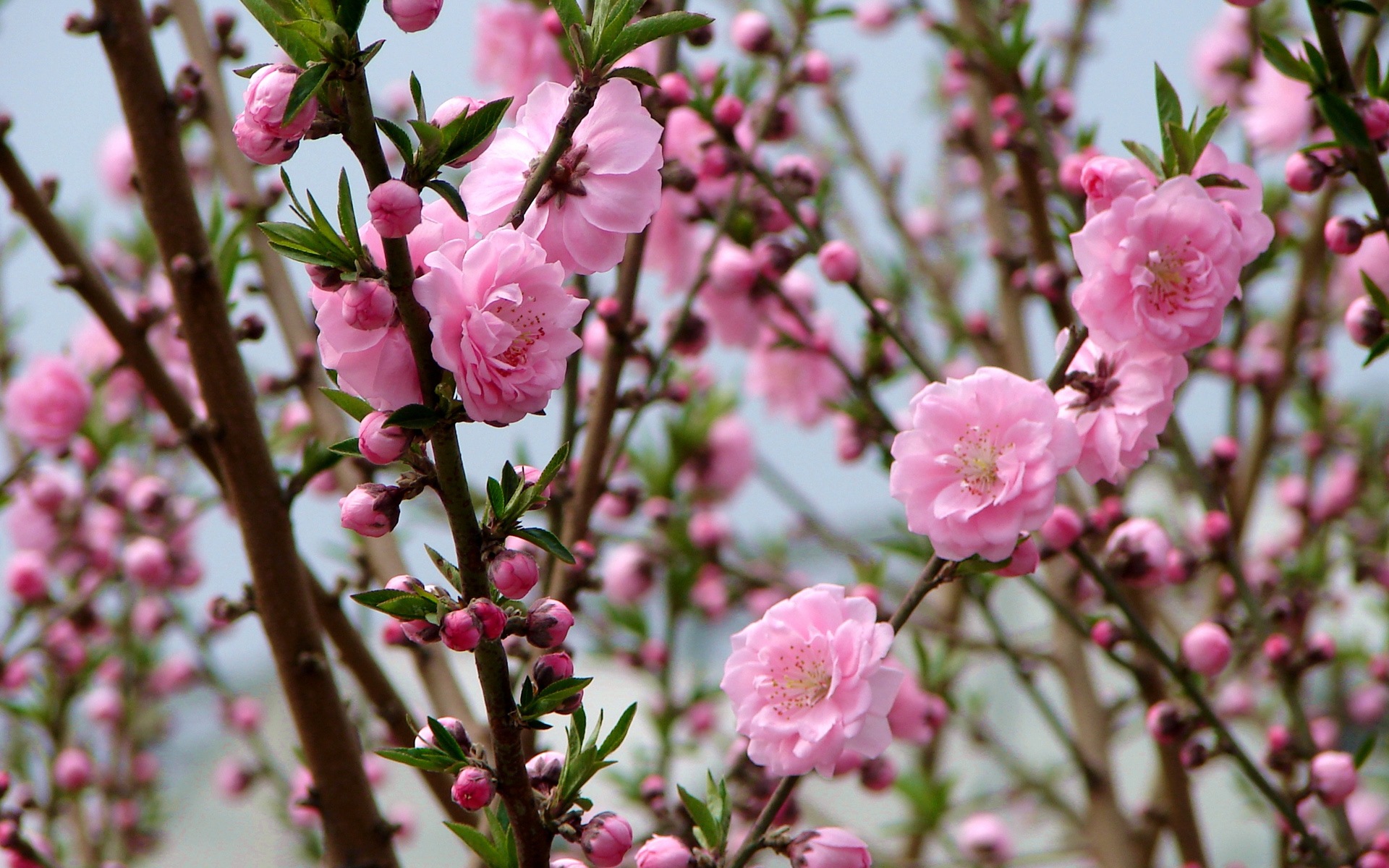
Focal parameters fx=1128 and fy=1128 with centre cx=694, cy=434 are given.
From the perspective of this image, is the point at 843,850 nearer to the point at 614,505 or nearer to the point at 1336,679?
the point at 614,505

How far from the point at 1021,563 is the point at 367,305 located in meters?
0.50

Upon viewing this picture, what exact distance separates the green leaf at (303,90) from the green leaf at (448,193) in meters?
0.08

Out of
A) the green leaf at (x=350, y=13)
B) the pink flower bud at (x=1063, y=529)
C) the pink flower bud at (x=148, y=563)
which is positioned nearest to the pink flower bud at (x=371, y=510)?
the green leaf at (x=350, y=13)

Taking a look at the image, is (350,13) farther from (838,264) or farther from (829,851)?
(838,264)

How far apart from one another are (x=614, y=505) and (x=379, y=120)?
135cm

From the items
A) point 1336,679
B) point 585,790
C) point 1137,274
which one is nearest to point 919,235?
point 1336,679

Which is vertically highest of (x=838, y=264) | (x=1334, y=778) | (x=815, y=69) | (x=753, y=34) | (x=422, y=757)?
(x=753, y=34)

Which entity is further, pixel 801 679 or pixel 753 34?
pixel 753 34

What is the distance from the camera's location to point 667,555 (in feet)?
6.81

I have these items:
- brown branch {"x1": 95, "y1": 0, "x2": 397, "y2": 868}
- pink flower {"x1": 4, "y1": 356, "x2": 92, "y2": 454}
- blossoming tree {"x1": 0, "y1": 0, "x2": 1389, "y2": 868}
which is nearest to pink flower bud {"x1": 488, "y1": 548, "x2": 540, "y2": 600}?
blossoming tree {"x1": 0, "y1": 0, "x2": 1389, "y2": 868}

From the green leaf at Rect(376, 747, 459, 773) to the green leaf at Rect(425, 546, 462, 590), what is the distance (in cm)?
10

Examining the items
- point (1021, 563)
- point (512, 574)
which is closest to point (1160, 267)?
point (1021, 563)

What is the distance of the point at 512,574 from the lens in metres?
0.68

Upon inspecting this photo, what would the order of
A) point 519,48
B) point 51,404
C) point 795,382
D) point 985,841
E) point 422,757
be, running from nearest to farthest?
1. point 422,757
2. point 519,48
3. point 51,404
4. point 795,382
5. point 985,841
